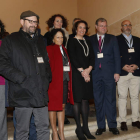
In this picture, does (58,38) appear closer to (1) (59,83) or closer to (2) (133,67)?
(1) (59,83)

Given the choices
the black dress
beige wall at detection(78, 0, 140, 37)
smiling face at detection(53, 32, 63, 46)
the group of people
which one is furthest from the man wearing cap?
beige wall at detection(78, 0, 140, 37)

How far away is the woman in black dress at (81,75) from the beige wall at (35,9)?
299 centimetres

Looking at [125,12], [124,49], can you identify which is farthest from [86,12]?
[124,49]

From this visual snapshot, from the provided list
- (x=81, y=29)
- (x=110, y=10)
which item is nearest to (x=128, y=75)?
(x=81, y=29)

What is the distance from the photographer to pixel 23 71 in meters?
2.17

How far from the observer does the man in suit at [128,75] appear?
3.43m

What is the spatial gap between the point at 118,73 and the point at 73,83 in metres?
0.82

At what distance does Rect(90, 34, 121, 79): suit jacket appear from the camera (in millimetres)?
3180

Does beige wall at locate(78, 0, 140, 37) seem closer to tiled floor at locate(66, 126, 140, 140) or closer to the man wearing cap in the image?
tiled floor at locate(66, 126, 140, 140)

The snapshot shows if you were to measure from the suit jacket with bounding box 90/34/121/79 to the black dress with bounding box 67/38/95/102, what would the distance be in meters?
0.21

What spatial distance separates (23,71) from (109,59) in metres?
1.59

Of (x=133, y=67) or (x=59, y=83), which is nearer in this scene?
(x=59, y=83)

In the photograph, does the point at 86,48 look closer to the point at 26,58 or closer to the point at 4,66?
the point at 26,58

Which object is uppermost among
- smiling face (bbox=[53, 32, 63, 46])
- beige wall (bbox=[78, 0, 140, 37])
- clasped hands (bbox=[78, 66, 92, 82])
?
beige wall (bbox=[78, 0, 140, 37])
